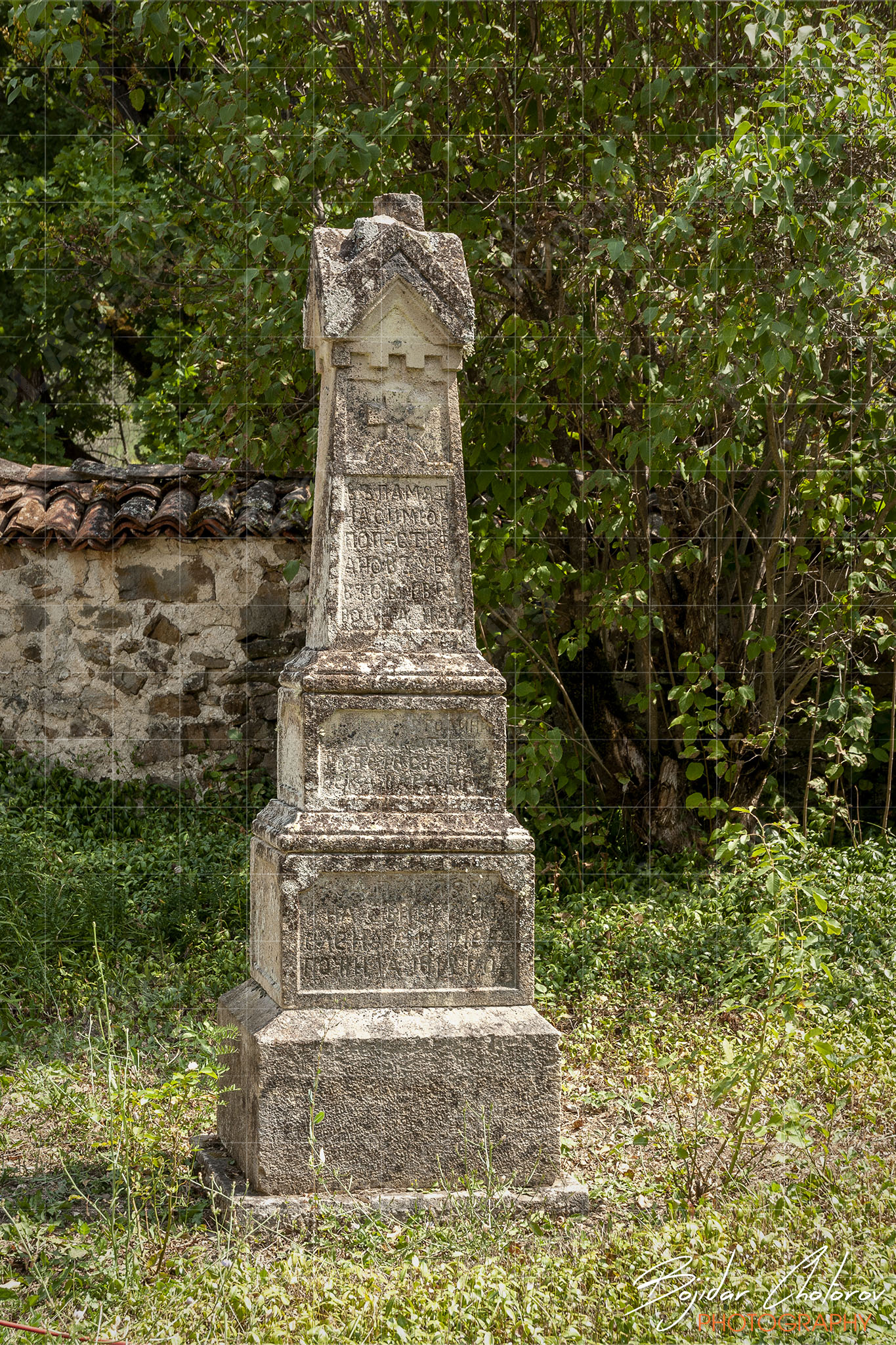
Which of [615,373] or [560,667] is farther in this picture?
[560,667]

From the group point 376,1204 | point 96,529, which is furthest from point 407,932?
point 96,529

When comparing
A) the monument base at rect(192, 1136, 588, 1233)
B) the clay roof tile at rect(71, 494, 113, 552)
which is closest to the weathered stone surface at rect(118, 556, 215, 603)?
the clay roof tile at rect(71, 494, 113, 552)

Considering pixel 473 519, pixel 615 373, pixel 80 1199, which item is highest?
pixel 615 373

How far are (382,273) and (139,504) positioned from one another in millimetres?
4095

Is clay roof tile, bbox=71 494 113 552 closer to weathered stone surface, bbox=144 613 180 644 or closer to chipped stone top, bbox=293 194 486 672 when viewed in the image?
weathered stone surface, bbox=144 613 180 644

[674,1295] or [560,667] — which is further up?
[560,667]

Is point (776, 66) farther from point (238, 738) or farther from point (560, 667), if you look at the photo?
point (238, 738)

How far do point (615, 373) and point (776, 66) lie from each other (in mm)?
1419

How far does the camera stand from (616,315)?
20.3 feet

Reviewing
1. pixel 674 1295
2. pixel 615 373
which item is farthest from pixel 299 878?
pixel 615 373

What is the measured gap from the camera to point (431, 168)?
6.01m

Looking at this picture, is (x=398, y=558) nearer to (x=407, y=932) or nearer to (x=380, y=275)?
(x=380, y=275)

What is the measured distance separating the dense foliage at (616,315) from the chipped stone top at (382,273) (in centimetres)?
114

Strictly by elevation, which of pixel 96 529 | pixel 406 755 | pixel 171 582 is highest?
pixel 96 529
